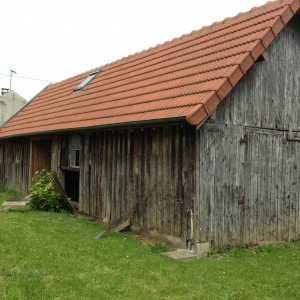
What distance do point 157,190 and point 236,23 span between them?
182 inches

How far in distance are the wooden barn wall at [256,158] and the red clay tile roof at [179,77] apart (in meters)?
0.68

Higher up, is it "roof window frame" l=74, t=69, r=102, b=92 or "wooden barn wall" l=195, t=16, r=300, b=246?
"roof window frame" l=74, t=69, r=102, b=92

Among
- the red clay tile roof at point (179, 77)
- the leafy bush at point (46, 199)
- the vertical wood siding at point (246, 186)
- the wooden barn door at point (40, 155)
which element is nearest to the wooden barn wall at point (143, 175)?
the vertical wood siding at point (246, 186)

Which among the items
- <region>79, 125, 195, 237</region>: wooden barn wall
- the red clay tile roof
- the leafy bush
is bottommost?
the leafy bush

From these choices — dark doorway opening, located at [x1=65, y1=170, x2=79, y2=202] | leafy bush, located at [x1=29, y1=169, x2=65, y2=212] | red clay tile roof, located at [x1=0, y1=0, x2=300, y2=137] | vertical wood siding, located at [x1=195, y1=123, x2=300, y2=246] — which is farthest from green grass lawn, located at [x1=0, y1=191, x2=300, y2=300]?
dark doorway opening, located at [x1=65, y1=170, x2=79, y2=202]

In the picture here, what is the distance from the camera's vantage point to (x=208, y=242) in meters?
7.82

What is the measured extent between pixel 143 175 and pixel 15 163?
34.1 ft

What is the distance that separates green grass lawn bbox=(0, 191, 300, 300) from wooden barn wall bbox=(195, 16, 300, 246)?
58 cm

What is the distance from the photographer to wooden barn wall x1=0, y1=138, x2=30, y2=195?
53.7 feet

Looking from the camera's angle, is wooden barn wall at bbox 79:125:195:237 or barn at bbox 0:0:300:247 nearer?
barn at bbox 0:0:300:247

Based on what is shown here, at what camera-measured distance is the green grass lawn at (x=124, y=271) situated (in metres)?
5.31

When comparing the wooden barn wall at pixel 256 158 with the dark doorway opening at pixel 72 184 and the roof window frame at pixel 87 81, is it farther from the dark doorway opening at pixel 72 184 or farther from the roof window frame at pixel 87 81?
the dark doorway opening at pixel 72 184

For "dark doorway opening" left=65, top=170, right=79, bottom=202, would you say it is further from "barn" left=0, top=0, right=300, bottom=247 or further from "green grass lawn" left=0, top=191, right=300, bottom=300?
"green grass lawn" left=0, top=191, right=300, bottom=300

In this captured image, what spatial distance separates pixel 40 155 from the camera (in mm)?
16094
